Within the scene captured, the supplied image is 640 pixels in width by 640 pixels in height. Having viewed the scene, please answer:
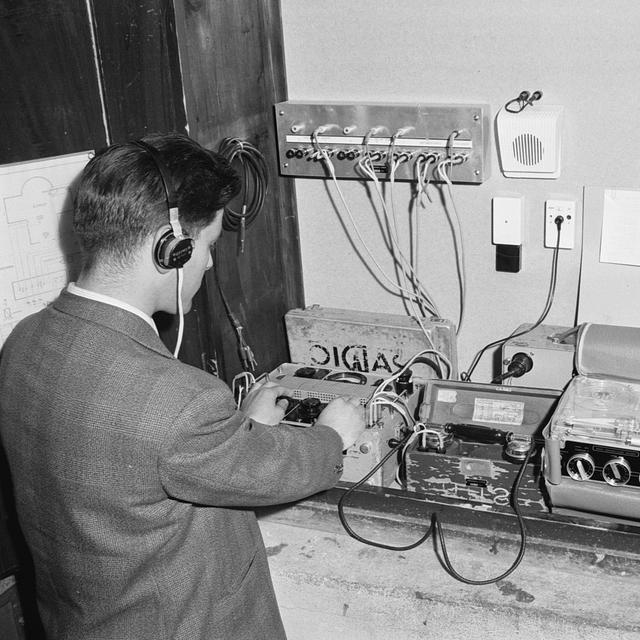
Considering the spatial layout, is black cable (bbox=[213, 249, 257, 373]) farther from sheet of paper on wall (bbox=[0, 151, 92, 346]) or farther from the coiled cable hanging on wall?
sheet of paper on wall (bbox=[0, 151, 92, 346])

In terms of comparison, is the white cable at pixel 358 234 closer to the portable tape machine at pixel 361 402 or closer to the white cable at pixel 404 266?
the white cable at pixel 404 266

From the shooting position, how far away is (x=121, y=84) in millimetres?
1754

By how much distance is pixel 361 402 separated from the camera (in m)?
1.95

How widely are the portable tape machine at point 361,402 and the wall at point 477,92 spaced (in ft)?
1.08

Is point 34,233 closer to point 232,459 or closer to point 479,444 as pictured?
point 232,459

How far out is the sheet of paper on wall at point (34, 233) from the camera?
158 centimetres

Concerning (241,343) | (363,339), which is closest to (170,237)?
(241,343)

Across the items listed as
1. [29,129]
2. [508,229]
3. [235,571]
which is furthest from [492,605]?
[29,129]

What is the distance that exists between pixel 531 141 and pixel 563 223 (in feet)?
0.76

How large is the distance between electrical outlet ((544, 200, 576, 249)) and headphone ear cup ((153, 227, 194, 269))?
112cm

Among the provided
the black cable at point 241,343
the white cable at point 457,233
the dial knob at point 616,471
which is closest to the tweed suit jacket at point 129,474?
the dial knob at point 616,471

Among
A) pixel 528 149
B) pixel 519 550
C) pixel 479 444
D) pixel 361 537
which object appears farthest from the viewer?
pixel 528 149

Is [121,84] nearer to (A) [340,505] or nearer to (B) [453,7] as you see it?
(B) [453,7]

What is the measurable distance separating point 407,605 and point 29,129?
117 centimetres
